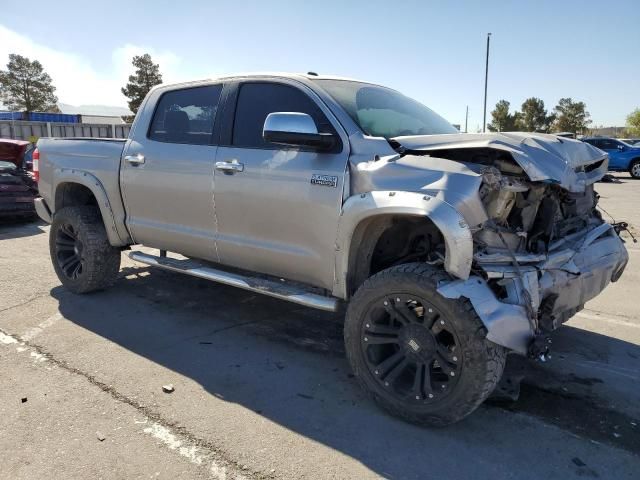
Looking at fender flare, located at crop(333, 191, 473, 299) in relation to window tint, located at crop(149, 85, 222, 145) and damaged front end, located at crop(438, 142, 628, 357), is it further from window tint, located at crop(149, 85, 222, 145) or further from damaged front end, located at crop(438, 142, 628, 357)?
window tint, located at crop(149, 85, 222, 145)

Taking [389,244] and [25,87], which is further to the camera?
[25,87]

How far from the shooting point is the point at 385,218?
3189 mm

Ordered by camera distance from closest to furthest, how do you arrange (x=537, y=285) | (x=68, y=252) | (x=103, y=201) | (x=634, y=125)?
(x=537, y=285), (x=103, y=201), (x=68, y=252), (x=634, y=125)

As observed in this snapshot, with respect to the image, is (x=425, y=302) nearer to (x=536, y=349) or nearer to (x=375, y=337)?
(x=375, y=337)

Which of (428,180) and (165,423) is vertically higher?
(428,180)

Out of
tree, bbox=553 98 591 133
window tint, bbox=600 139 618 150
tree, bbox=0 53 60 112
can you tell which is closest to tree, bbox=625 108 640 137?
tree, bbox=553 98 591 133

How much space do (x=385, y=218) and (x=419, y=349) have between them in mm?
790

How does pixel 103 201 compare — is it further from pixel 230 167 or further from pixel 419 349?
pixel 419 349

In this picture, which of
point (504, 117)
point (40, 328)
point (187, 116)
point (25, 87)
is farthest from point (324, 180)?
point (25, 87)

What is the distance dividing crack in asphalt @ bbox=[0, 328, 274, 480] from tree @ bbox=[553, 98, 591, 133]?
52577 millimetres

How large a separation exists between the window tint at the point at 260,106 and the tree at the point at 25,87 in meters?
51.8

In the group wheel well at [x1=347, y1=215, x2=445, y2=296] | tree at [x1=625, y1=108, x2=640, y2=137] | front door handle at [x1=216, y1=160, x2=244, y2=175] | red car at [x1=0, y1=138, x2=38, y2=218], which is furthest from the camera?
tree at [x1=625, y1=108, x2=640, y2=137]

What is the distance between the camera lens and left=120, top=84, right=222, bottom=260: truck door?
4.20 metres

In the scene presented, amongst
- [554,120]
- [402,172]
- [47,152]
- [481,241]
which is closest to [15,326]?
[47,152]
